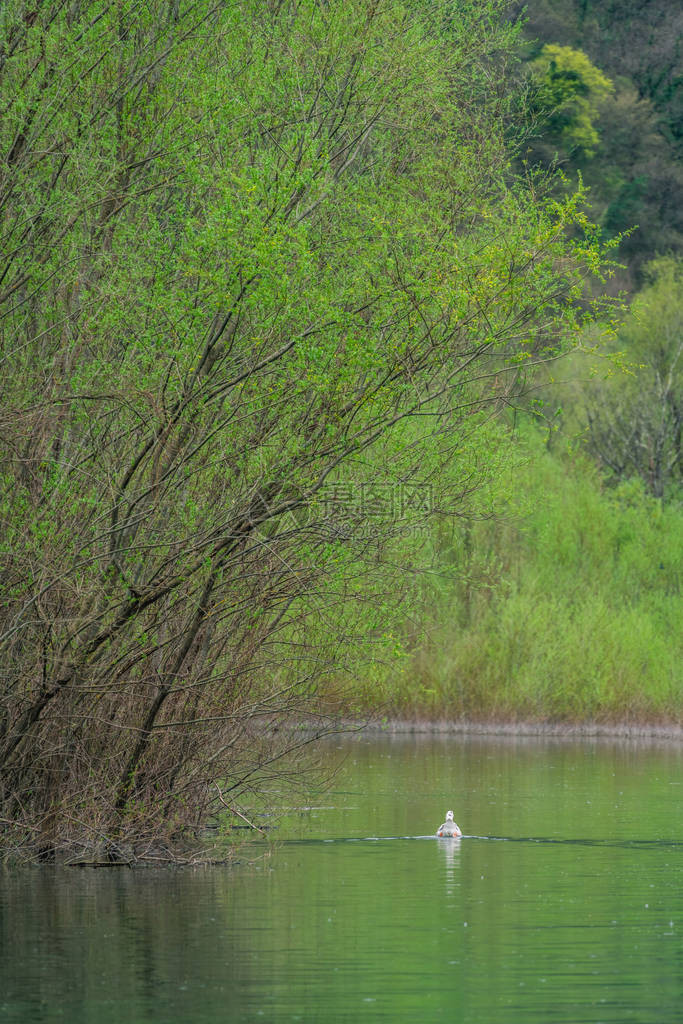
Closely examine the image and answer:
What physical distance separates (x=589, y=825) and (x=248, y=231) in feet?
30.5

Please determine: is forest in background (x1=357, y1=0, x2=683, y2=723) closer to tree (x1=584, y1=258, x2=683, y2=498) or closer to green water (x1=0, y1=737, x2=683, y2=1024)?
tree (x1=584, y1=258, x2=683, y2=498)

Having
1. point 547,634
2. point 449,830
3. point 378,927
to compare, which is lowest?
point 378,927

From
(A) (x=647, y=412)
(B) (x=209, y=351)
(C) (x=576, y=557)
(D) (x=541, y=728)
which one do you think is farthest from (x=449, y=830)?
(A) (x=647, y=412)

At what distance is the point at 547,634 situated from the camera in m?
37.0

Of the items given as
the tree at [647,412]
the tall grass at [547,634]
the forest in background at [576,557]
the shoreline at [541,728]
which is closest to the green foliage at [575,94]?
the forest in background at [576,557]

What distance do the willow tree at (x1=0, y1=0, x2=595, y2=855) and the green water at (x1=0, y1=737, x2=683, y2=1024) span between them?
1.59 meters

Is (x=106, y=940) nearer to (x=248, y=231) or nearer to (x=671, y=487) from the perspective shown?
(x=248, y=231)

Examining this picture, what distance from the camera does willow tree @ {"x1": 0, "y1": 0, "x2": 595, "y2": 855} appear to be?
49.8 ft

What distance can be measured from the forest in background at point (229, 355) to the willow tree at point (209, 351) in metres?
Answer: 0.04

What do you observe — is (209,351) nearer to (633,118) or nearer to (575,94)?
(575,94)

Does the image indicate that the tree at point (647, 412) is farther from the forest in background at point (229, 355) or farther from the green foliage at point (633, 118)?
the forest in background at point (229, 355)

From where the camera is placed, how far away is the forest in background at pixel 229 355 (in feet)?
49.9

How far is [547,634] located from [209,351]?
2266cm

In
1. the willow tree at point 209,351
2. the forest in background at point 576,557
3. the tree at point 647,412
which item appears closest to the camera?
the willow tree at point 209,351
